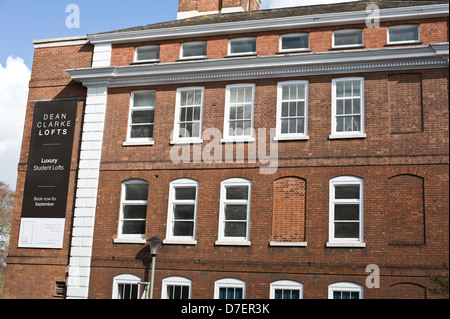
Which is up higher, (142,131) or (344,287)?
(142,131)

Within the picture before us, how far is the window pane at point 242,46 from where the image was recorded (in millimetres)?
24141

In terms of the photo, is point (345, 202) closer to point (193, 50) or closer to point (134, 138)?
point (134, 138)

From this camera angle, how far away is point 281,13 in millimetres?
25406

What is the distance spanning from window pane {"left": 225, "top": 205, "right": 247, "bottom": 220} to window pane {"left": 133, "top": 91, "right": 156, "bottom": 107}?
537 cm

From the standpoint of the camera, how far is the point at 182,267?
73.4ft

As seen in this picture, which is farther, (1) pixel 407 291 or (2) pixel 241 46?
(2) pixel 241 46

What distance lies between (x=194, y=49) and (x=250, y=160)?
5415mm

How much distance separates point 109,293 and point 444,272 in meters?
11.8

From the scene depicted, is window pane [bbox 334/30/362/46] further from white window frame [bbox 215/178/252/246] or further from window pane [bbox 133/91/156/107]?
window pane [bbox 133/91/156/107]

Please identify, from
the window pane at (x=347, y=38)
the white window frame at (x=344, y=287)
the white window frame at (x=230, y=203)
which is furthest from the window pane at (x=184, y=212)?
the window pane at (x=347, y=38)

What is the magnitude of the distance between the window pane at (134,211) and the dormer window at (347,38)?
31.0ft

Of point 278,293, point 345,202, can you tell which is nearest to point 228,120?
point 345,202

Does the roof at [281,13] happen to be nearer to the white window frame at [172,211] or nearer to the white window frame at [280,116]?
the white window frame at [280,116]

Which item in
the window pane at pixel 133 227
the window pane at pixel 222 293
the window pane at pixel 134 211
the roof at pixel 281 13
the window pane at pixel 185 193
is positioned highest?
the roof at pixel 281 13
